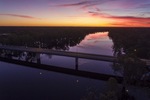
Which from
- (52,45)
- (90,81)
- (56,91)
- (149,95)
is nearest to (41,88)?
(56,91)

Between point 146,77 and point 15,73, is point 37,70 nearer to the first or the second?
point 15,73

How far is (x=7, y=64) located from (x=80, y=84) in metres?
37.1

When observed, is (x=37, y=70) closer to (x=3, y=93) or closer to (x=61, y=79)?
(x=61, y=79)

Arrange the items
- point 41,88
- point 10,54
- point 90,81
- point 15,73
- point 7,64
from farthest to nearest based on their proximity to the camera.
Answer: point 10,54
point 7,64
point 15,73
point 90,81
point 41,88

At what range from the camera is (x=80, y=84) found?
186 ft

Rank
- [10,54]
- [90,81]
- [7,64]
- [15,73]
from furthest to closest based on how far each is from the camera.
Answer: [10,54], [7,64], [15,73], [90,81]

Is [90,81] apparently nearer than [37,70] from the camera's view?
Yes

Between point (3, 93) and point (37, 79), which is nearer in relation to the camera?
point (3, 93)

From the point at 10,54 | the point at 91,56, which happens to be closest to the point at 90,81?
the point at 91,56

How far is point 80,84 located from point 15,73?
21.9m

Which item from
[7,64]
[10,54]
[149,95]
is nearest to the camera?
[149,95]

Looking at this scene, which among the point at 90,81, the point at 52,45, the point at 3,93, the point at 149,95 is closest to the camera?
the point at 149,95

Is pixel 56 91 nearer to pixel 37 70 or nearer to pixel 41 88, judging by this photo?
pixel 41 88

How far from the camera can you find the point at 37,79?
202 feet
